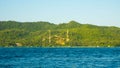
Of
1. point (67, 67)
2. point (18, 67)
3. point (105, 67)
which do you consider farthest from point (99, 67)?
point (18, 67)

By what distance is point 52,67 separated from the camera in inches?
2414

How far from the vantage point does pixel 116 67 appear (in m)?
60.5

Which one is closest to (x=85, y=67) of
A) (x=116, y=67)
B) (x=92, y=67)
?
(x=92, y=67)

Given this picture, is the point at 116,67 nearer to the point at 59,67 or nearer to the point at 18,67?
the point at 59,67

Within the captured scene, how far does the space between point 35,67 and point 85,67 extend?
31.1ft

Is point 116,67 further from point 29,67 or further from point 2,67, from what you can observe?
point 2,67

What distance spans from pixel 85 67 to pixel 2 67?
51.2 ft

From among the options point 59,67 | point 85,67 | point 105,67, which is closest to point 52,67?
point 59,67

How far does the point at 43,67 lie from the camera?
61.0 metres

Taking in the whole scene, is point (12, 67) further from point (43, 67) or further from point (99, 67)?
point (99, 67)

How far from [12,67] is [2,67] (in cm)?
192

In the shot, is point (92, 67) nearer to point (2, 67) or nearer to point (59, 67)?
point (59, 67)

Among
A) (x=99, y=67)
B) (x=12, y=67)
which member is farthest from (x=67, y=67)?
(x=12, y=67)

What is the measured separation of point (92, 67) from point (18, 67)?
45.9 feet
